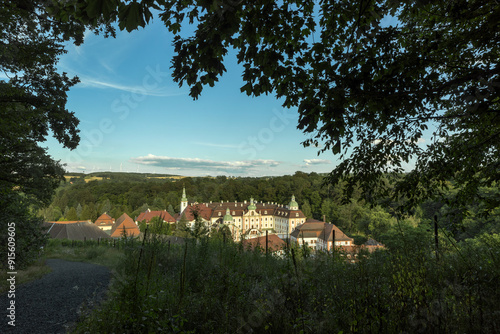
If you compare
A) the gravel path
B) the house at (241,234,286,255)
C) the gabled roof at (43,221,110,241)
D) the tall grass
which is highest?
the tall grass

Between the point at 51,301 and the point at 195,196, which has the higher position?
the point at 51,301

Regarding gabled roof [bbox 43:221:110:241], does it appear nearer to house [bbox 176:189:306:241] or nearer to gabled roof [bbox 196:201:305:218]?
house [bbox 176:189:306:241]

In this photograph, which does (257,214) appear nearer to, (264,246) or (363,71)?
(264,246)

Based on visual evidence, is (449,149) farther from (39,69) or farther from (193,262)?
(39,69)

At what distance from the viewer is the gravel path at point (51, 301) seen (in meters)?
4.47

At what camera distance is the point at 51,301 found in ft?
19.5

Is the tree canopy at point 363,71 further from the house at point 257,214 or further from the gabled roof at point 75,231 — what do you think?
the house at point 257,214

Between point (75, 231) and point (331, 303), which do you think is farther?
point (75, 231)

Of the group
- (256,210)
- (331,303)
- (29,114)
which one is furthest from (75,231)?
(256,210)

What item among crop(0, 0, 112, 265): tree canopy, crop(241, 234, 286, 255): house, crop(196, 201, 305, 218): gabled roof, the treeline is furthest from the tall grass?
crop(196, 201, 305, 218): gabled roof

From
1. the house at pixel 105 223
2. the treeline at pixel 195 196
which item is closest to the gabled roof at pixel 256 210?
the treeline at pixel 195 196

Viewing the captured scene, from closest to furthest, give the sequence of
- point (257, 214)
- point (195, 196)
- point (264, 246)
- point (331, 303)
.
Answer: point (331, 303), point (264, 246), point (257, 214), point (195, 196)

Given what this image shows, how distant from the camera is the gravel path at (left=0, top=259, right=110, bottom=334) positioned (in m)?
4.47

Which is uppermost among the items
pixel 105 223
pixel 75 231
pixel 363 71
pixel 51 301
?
pixel 363 71
